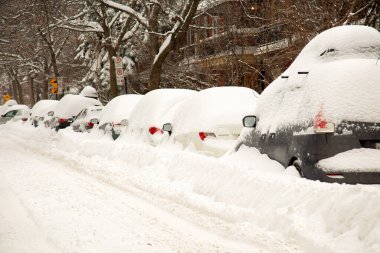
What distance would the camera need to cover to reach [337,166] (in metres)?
4.63

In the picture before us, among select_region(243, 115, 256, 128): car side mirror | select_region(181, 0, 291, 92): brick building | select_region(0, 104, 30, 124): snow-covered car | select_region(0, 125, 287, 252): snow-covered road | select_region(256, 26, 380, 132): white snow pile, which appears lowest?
select_region(0, 125, 287, 252): snow-covered road

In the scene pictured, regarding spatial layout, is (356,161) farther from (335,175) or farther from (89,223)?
Answer: (89,223)

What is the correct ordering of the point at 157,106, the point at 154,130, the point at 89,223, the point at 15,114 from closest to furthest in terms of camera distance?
the point at 89,223 → the point at 154,130 → the point at 157,106 → the point at 15,114

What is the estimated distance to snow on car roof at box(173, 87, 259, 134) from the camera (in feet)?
26.8

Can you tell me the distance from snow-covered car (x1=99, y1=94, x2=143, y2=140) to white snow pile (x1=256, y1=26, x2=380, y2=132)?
7.54 m

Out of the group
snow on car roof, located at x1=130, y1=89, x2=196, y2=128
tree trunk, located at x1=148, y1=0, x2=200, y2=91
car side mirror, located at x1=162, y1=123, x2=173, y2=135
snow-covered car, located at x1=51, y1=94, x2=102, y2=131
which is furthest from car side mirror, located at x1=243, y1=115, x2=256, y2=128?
snow-covered car, located at x1=51, y1=94, x2=102, y2=131

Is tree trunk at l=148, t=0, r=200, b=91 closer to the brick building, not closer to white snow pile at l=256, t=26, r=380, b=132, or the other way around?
the brick building

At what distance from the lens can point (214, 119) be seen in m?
8.19

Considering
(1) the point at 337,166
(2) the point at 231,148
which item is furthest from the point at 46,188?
(1) the point at 337,166

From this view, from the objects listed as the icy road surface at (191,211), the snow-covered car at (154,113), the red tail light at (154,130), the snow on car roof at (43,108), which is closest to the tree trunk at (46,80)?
the snow on car roof at (43,108)

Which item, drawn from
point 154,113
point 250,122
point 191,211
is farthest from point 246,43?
point 191,211

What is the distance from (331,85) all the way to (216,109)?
364 cm

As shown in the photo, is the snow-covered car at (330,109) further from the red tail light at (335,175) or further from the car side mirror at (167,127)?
the car side mirror at (167,127)

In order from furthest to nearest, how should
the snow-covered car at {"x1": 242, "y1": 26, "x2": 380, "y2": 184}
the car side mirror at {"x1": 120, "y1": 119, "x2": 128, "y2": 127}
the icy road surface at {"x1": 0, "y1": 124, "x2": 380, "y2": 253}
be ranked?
the car side mirror at {"x1": 120, "y1": 119, "x2": 128, "y2": 127} → the snow-covered car at {"x1": 242, "y1": 26, "x2": 380, "y2": 184} → the icy road surface at {"x1": 0, "y1": 124, "x2": 380, "y2": 253}
